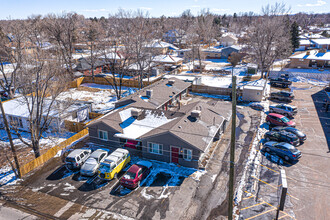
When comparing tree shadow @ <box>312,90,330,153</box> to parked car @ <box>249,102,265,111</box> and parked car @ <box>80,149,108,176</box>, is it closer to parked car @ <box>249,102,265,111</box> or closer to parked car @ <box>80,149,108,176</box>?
parked car @ <box>249,102,265,111</box>

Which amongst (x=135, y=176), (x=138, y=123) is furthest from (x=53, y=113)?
(x=135, y=176)

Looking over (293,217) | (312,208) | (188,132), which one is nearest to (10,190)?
(188,132)

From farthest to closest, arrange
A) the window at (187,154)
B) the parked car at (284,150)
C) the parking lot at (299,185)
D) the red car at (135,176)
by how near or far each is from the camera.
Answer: the parked car at (284,150)
the window at (187,154)
the red car at (135,176)
the parking lot at (299,185)

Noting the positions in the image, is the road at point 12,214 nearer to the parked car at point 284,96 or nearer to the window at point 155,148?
the window at point 155,148

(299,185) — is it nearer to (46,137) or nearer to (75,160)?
(75,160)

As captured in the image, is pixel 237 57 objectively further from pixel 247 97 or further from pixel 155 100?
pixel 155 100

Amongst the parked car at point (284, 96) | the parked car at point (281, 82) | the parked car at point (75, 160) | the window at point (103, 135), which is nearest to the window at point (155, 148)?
the window at point (103, 135)
